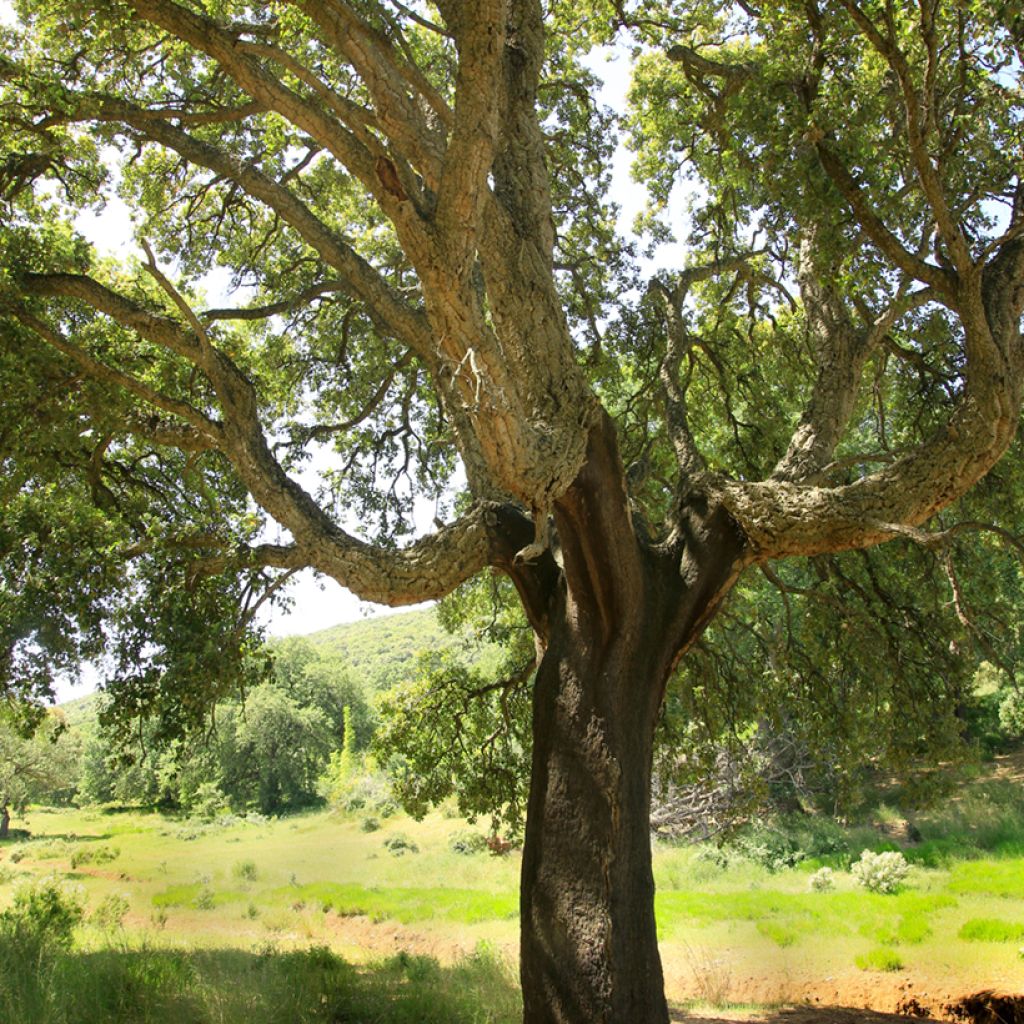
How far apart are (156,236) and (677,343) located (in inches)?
250

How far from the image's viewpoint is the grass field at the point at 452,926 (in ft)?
26.4

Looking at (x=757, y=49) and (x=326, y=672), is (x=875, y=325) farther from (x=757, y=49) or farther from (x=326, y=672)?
(x=326, y=672)

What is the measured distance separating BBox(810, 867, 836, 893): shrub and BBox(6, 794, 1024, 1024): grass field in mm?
201

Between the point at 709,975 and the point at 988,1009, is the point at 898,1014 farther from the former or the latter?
the point at 709,975

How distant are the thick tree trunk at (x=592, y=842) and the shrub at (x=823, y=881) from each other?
11.8 m

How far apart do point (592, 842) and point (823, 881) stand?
1263 centimetres

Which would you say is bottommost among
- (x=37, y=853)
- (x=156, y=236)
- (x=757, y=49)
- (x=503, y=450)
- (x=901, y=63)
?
(x=37, y=853)

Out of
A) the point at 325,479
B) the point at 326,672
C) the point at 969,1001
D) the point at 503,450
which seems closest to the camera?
the point at 503,450

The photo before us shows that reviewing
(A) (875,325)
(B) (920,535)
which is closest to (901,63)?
(A) (875,325)

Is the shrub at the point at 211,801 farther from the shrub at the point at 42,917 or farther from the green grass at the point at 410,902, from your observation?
the shrub at the point at 42,917

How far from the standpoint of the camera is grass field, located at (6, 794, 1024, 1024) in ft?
26.4

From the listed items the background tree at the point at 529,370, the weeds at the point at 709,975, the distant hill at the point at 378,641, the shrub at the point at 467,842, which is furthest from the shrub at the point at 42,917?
the distant hill at the point at 378,641

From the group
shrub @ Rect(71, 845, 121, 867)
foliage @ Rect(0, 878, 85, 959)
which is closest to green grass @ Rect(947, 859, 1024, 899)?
foliage @ Rect(0, 878, 85, 959)

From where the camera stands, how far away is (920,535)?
430 centimetres
